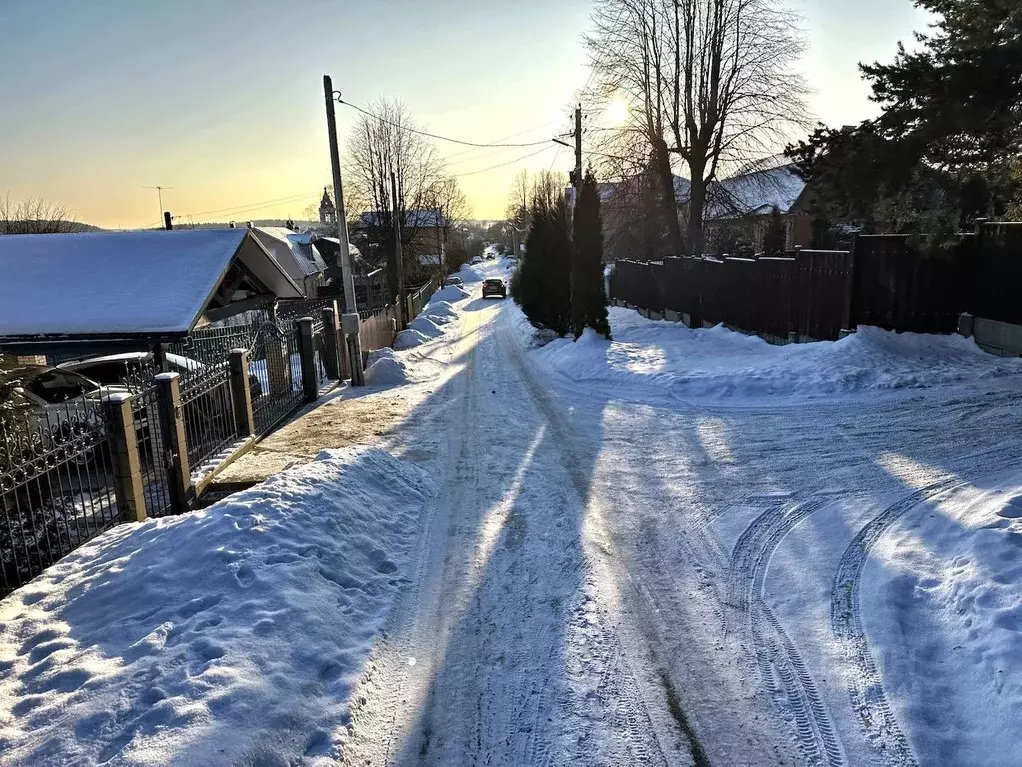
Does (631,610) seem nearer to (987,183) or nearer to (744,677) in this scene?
(744,677)

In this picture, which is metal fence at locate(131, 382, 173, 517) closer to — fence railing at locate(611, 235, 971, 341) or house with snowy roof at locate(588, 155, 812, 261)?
fence railing at locate(611, 235, 971, 341)

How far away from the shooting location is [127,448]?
20.7 ft

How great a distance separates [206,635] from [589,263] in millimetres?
14688

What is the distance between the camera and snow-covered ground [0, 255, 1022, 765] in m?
3.43

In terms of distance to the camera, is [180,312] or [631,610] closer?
[631,610]

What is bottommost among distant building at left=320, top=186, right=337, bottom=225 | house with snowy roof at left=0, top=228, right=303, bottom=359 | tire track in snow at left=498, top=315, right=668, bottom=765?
tire track in snow at left=498, top=315, right=668, bottom=765

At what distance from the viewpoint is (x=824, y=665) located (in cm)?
397

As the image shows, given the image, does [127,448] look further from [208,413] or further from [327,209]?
[327,209]

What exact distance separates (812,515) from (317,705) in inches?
178

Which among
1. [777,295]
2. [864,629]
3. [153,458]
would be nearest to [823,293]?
[777,295]

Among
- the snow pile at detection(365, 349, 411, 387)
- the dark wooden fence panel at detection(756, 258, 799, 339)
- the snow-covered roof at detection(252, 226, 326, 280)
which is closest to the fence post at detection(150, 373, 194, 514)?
the snow pile at detection(365, 349, 411, 387)

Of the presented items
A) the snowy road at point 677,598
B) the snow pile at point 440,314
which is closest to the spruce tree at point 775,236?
the snow pile at point 440,314

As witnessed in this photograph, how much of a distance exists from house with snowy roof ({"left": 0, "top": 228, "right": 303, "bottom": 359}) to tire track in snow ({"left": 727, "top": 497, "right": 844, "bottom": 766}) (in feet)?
33.0

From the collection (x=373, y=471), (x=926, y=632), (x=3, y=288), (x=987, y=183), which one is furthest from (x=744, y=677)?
(x=3, y=288)
